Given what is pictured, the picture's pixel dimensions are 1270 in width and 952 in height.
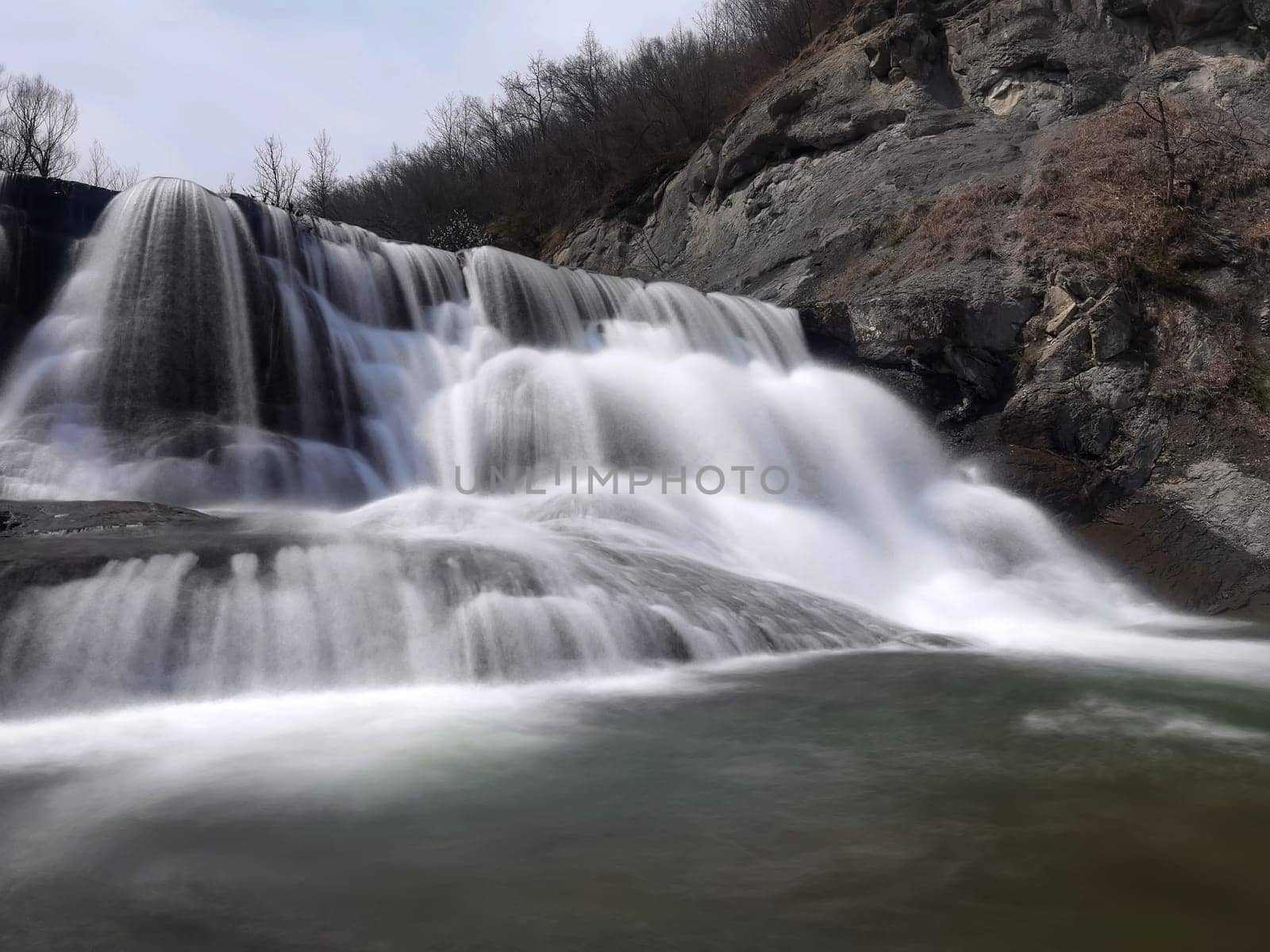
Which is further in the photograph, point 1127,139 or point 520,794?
point 1127,139

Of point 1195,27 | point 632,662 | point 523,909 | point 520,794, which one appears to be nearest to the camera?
point 523,909

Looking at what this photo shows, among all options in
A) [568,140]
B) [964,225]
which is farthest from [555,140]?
[964,225]

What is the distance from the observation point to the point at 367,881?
2.71 metres

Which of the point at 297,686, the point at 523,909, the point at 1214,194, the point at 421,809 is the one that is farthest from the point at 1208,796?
the point at 1214,194

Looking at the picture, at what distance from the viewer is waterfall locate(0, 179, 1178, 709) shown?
17.9 feet

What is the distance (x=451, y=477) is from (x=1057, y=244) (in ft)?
30.4

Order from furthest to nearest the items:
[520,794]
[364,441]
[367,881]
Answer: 1. [364,441]
2. [520,794]
3. [367,881]

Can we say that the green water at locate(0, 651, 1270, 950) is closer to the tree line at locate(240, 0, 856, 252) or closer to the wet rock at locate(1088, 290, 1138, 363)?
the wet rock at locate(1088, 290, 1138, 363)

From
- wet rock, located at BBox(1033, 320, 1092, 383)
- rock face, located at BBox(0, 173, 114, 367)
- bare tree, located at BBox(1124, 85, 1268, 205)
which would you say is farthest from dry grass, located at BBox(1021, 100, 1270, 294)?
rock face, located at BBox(0, 173, 114, 367)

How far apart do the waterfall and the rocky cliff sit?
94 cm

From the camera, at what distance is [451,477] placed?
1137 centimetres

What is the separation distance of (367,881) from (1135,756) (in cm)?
317

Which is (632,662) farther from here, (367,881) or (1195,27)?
(1195,27)

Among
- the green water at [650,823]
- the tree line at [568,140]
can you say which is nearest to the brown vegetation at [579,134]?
the tree line at [568,140]
